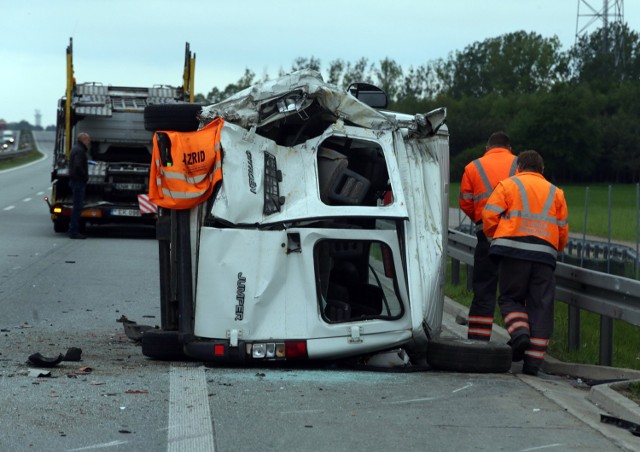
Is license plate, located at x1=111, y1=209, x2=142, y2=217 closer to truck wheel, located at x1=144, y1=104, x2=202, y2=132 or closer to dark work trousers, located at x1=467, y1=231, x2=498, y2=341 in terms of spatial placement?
dark work trousers, located at x1=467, y1=231, x2=498, y2=341

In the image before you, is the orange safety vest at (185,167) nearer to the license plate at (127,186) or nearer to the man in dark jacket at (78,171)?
the man in dark jacket at (78,171)

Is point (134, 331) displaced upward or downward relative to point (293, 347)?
downward

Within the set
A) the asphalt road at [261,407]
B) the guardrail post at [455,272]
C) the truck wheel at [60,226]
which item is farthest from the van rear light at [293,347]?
the truck wheel at [60,226]

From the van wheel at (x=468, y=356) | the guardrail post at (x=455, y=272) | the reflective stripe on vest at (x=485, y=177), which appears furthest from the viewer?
the guardrail post at (x=455, y=272)

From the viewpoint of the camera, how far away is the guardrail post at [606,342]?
365 inches

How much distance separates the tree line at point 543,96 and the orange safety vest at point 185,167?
15.8 m

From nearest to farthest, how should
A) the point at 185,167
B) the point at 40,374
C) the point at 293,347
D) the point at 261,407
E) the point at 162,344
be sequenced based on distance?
the point at 261,407
the point at 40,374
the point at 293,347
the point at 185,167
the point at 162,344

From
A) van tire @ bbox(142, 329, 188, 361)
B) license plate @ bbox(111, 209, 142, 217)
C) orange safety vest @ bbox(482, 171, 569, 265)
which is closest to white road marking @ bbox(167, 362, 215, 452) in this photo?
van tire @ bbox(142, 329, 188, 361)

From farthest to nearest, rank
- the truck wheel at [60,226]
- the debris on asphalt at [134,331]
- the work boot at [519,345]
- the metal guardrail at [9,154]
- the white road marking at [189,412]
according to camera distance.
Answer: the metal guardrail at [9,154] < the truck wheel at [60,226] < the debris on asphalt at [134,331] < the work boot at [519,345] < the white road marking at [189,412]

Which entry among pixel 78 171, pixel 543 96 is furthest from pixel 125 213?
pixel 543 96

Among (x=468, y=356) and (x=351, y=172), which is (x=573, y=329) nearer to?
(x=468, y=356)

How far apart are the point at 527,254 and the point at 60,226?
612 inches

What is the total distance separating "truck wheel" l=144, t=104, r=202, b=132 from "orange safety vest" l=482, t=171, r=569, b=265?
2.34 meters

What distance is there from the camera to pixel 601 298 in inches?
366
